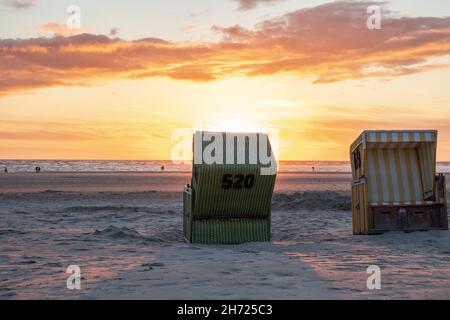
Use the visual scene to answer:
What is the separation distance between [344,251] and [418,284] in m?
3.39

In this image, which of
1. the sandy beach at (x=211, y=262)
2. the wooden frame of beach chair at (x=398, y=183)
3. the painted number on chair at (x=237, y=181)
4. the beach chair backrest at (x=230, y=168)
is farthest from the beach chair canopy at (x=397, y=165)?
the painted number on chair at (x=237, y=181)

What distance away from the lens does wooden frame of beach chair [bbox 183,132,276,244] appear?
39.5 ft

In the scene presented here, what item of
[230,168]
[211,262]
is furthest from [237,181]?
[211,262]

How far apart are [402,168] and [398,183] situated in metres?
0.43

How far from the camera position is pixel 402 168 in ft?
46.3

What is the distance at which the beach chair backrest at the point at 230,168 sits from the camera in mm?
12008

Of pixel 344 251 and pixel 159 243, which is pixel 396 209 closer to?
pixel 344 251

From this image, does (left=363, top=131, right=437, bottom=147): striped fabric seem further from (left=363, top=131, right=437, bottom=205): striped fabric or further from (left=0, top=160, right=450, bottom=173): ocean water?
(left=0, top=160, right=450, bottom=173): ocean water

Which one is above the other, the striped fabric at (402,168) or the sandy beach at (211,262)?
the striped fabric at (402,168)

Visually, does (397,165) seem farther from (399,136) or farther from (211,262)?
(211,262)

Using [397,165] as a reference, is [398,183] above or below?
below

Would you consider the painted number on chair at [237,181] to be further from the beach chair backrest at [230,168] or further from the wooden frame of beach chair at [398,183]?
the wooden frame of beach chair at [398,183]

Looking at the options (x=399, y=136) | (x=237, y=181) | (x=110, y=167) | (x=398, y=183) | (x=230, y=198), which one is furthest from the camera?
(x=110, y=167)

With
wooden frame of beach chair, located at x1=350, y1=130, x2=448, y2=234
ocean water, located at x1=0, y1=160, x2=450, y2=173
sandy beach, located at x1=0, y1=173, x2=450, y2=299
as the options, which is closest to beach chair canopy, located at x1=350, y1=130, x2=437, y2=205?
wooden frame of beach chair, located at x1=350, y1=130, x2=448, y2=234
